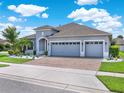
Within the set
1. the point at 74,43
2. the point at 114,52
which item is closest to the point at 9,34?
the point at 74,43

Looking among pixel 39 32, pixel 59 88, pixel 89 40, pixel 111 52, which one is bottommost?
pixel 59 88

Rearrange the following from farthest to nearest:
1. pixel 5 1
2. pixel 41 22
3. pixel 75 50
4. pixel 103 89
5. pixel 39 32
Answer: pixel 41 22
pixel 39 32
pixel 75 50
pixel 5 1
pixel 103 89

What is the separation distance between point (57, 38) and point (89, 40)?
5421mm

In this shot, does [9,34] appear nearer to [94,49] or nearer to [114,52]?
[94,49]

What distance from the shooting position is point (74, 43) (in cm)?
2195

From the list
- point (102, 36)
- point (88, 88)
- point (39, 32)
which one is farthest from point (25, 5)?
point (88, 88)

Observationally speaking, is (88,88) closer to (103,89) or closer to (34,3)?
(103,89)

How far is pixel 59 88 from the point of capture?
7266mm

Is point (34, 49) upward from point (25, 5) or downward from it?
downward

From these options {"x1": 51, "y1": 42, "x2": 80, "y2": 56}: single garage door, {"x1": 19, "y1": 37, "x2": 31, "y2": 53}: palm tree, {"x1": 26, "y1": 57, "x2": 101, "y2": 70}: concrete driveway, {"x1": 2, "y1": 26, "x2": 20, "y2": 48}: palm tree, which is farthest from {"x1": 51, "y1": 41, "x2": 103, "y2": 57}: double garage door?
{"x1": 2, "y1": 26, "x2": 20, "y2": 48}: palm tree

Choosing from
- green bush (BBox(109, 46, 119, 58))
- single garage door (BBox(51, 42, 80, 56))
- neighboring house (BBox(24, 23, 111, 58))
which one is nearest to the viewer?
green bush (BBox(109, 46, 119, 58))

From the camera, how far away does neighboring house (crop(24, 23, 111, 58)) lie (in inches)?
799

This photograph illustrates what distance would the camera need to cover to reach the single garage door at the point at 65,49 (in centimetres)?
2188

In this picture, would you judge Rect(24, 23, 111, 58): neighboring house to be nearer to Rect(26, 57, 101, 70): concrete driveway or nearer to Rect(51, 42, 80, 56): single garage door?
Rect(51, 42, 80, 56): single garage door
